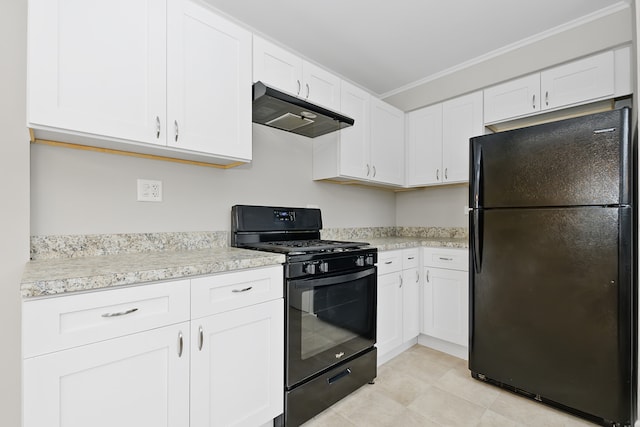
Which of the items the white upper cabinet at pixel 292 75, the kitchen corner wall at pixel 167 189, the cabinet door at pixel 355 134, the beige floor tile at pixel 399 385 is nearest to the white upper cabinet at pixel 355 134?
the cabinet door at pixel 355 134

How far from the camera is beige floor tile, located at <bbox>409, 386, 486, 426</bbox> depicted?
172 cm

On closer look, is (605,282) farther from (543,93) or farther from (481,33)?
(481,33)

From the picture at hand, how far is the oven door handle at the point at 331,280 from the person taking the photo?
5.39ft

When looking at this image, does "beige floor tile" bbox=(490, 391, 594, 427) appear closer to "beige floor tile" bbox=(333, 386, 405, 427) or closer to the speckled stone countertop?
"beige floor tile" bbox=(333, 386, 405, 427)

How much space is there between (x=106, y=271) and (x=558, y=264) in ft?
7.29

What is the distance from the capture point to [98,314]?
1030 mm

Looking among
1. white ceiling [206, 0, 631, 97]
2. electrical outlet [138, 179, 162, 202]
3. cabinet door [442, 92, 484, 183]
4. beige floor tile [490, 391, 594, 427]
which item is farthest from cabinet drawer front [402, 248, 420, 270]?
electrical outlet [138, 179, 162, 202]

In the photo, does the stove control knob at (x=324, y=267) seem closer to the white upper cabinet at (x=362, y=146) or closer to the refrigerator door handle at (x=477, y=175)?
the white upper cabinet at (x=362, y=146)

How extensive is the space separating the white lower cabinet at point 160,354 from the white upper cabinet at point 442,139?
6.38 ft

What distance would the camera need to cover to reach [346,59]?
2.60 metres

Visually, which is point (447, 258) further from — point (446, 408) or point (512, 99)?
point (512, 99)

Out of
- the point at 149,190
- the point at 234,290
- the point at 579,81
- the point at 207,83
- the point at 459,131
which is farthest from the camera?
the point at 459,131

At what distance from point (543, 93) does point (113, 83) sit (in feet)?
9.05

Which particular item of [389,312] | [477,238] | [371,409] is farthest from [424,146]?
[371,409]
